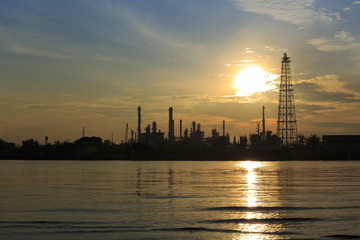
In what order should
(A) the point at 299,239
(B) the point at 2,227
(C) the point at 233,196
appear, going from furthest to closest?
(C) the point at 233,196
(B) the point at 2,227
(A) the point at 299,239

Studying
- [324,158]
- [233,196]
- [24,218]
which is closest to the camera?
[24,218]

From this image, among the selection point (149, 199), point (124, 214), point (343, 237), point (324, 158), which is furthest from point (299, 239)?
point (324, 158)

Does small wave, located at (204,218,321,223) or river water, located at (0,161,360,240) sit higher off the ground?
river water, located at (0,161,360,240)

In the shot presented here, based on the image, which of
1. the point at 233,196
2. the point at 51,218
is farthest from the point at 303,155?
the point at 51,218

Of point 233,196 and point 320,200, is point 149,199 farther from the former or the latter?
A: point 320,200

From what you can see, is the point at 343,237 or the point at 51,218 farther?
the point at 51,218

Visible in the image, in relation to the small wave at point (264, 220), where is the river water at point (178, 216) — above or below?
above

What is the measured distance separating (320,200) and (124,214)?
14.4m

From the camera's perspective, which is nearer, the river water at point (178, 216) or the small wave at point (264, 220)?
the river water at point (178, 216)

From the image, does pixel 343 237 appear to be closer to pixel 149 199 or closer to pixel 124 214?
pixel 124 214

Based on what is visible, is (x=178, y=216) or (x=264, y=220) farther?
(x=178, y=216)

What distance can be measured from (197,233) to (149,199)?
42.7 ft

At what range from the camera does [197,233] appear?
1981 cm

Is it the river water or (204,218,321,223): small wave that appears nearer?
the river water
